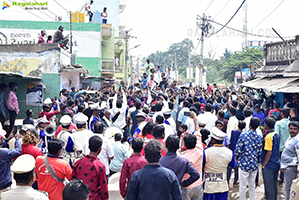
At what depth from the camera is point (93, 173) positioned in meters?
4.29

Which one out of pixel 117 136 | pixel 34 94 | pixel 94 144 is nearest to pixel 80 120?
pixel 117 136

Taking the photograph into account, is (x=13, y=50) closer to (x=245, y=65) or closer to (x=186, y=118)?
(x=186, y=118)

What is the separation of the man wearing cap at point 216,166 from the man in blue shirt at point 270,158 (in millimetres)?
1304

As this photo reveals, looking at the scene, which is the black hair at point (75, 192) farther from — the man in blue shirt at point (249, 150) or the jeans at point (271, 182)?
the jeans at point (271, 182)

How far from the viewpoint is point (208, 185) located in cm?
503

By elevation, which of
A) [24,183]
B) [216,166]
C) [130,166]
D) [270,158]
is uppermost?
[24,183]

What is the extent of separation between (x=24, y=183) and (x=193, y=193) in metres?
2.50

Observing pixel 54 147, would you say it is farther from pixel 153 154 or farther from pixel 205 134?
pixel 205 134

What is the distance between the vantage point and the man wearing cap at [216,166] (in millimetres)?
4945

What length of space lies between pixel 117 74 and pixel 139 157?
3714 cm

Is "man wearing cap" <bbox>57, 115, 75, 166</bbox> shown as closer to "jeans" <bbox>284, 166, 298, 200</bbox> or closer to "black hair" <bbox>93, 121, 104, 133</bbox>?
"black hair" <bbox>93, 121, 104, 133</bbox>

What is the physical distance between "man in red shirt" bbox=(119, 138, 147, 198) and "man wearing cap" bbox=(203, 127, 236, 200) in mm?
1120

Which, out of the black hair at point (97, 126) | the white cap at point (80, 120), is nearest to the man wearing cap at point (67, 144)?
the white cap at point (80, 120)

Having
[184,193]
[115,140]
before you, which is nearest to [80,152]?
[115,140]
